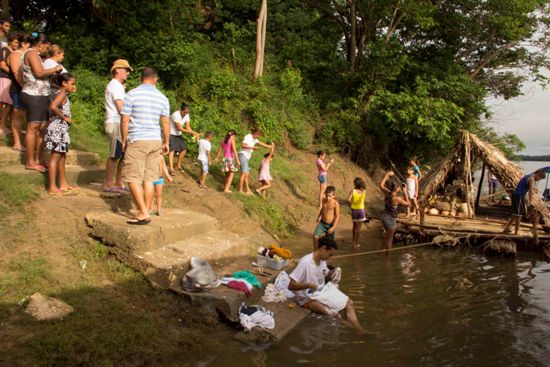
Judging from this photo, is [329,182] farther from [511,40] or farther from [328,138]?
[511,40]

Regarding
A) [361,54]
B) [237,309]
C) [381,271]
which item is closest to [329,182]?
[361,54]

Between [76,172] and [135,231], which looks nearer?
[135,231]

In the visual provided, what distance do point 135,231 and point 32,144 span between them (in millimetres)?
2540

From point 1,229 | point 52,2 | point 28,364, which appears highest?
point 52,2

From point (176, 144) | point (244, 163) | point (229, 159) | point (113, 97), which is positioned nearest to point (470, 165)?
point (244, 163)

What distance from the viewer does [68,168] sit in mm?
7457

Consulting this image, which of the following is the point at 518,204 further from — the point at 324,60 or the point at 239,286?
the point at 324,60

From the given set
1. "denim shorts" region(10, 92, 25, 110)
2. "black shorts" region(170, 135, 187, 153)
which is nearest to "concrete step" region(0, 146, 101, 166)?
"denim shorts" region(10, 92, 25, 110)

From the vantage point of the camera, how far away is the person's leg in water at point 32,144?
640 cm

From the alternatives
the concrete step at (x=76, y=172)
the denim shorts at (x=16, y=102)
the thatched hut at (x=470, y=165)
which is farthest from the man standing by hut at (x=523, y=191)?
the denim shorts at (x=16, y=102)

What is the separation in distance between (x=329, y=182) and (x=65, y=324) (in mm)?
13158

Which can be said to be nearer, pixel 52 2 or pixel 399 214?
pixel 399 214

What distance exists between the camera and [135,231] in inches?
213

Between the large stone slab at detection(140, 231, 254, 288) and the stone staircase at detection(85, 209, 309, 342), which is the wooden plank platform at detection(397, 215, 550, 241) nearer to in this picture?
the large stone slab at detection(140, 231, 254, 288)
